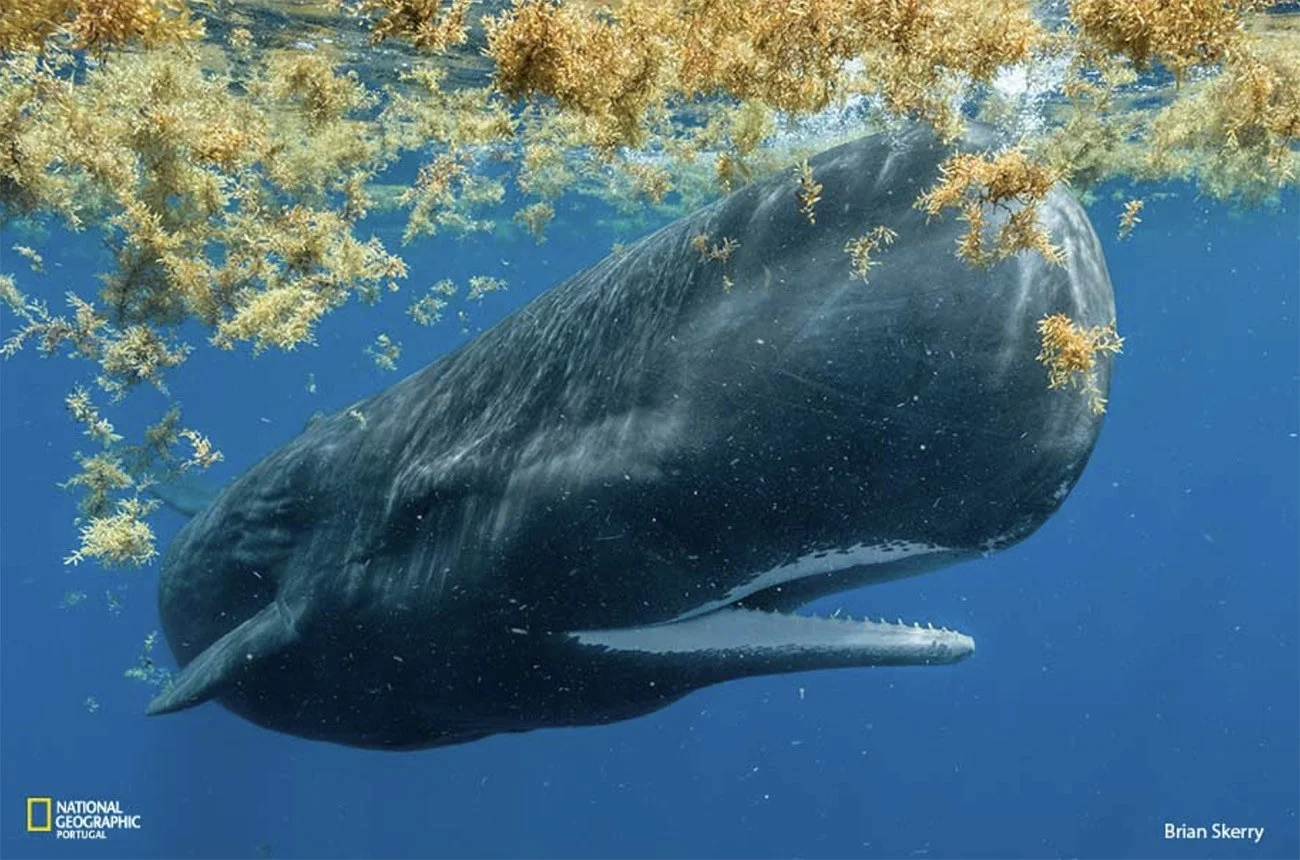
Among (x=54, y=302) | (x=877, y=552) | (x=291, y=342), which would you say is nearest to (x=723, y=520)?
(x=877, y=552)

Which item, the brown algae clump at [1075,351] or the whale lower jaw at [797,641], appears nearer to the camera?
the brown algae clump at [1075,351]

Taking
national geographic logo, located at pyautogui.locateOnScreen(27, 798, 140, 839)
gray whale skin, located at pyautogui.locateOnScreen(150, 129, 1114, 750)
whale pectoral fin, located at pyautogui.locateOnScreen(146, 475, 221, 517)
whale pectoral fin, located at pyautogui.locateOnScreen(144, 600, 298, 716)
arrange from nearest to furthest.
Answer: gray whale skin, located at pyautogui.locateOnScreen(150, 129, 1114, 750), whale pectoral fin, located at pyautogui.locateOnScreen(144, 600, 298, 716), whale pectoral fin, located at pyautogui.locateOnScreen(146, 475, 221, 517), national geographic logo, located at pyautogui.locateOnScreen(27, 798, 140, 839)

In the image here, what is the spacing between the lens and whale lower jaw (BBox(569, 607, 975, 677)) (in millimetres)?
4695

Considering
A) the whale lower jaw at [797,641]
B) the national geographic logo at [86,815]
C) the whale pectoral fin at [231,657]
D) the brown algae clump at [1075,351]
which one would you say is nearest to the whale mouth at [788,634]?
the whale lower jaw at [797,641]

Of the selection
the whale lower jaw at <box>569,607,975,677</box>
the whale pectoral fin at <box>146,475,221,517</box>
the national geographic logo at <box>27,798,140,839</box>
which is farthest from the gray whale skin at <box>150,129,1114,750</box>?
the national geographic logo at <box>27,798,140,839</box>

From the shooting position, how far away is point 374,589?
587 cm

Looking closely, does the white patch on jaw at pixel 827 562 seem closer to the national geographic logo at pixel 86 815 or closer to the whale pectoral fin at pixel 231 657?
the whale pectoral fin at pixel 231 657

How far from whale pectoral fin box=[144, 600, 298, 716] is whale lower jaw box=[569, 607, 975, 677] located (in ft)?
8.59

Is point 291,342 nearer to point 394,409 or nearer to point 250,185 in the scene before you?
point 394,409

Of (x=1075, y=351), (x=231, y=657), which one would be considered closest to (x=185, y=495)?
(x=231, y=657)

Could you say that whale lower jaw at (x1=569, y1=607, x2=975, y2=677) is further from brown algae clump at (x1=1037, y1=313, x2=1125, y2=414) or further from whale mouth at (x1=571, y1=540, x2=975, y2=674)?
brown algae clump at (x1=1037, y1=313, x2=1125, y2=414)

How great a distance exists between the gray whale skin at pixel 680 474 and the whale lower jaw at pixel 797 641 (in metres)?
0.01

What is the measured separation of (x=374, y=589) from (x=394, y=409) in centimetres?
108

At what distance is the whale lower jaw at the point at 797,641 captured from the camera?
4.70 metres
